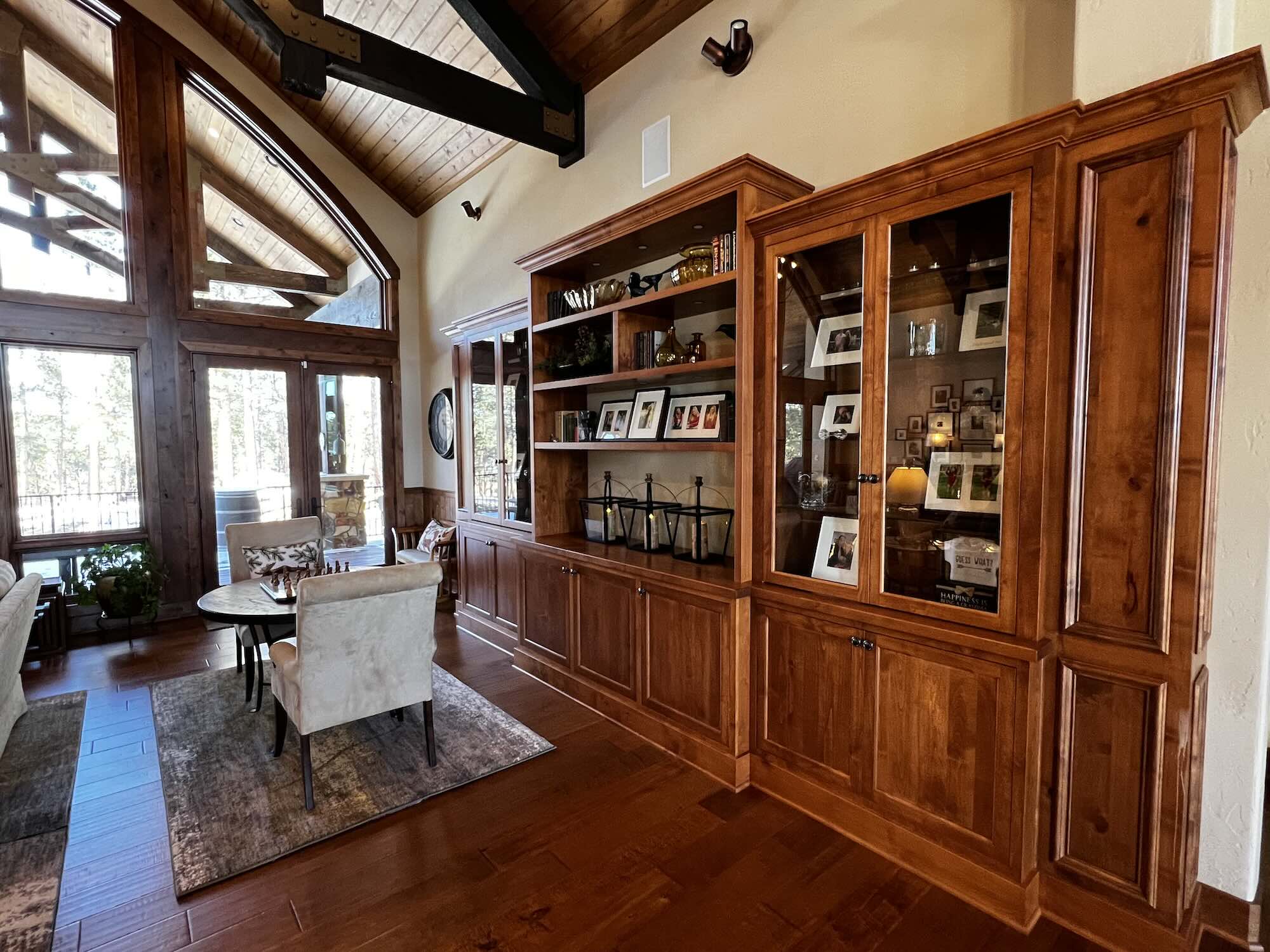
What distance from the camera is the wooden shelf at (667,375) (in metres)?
2.67

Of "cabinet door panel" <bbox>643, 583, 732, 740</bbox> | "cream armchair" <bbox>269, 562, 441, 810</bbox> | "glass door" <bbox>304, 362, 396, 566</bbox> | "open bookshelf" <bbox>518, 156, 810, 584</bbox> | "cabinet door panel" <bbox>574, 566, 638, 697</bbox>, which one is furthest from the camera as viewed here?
"glass door" <bbox>304, 362, 396, 566</bbox>

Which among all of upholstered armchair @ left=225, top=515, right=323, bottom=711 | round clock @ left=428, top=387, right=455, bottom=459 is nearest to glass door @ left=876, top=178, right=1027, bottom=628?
upholstered armchair @ left=225, top=515, right=323, bottom=711

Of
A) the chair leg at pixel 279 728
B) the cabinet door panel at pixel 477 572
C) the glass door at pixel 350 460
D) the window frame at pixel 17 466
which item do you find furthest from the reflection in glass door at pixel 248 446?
the chair leg at pixel 279 728

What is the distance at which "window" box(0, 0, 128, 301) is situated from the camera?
14.9 ft

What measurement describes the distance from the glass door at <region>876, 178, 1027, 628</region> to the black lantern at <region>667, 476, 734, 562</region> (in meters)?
1.00

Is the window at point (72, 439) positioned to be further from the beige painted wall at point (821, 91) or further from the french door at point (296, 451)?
the beige painted wall at point (821, 91)

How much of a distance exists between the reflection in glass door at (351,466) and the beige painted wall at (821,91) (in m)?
2.85

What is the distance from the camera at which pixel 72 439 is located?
15.8 ft

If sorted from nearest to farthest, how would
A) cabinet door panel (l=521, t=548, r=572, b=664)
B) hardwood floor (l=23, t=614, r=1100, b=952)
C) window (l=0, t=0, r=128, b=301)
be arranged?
hardwood floor (l=23, t=614, r=1100, b=952)
cabinet door panel (l=521, t=548, r=572, b=664)
window (l=0, t=0, r=128, b=301)

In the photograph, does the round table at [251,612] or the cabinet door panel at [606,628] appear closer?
the round table at [251,612]

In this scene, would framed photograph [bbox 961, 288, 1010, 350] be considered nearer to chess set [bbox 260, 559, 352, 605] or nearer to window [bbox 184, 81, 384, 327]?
chess set [bbox 260, 559, 352, 605]

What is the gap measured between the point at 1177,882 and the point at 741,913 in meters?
1.20

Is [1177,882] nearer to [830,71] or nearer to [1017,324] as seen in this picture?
[1017,324]

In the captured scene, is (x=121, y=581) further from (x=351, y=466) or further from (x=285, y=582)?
(x=285, y=582)
